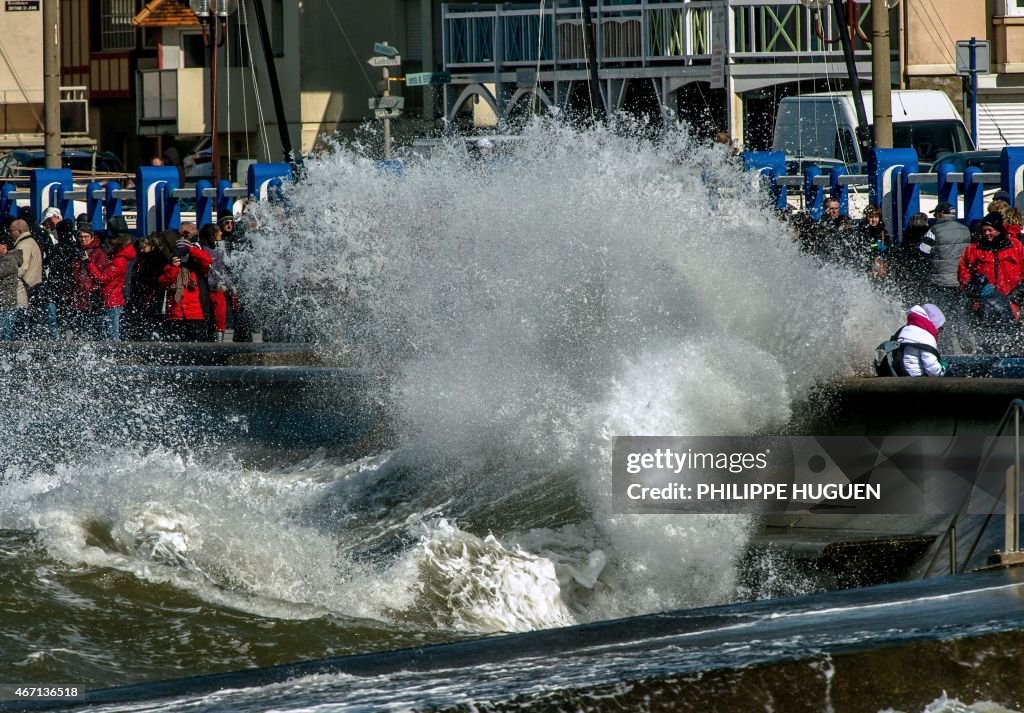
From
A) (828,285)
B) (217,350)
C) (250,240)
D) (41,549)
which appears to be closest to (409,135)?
(250,240)

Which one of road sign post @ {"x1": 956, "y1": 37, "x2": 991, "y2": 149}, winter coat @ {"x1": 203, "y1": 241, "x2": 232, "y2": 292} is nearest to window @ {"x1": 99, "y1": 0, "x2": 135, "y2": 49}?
road sign post @ {"x1": 956, "y1": 37, "x2": 991, "y2": 149}

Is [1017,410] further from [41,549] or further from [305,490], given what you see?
[305,490]

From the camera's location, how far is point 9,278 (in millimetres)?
17141

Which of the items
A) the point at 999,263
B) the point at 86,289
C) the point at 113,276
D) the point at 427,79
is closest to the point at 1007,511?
the point at 999,263

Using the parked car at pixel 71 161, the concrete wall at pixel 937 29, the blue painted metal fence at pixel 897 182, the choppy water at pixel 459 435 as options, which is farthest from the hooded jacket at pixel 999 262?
the parked car at pixel 71 161

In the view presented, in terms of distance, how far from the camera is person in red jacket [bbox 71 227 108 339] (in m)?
17.2

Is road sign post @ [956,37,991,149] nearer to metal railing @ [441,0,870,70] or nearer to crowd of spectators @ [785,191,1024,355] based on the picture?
metal railing @ [441,0,870,70]

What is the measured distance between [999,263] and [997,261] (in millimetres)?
24

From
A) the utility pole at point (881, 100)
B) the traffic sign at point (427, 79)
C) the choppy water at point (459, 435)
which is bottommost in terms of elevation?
the choppy water at point (459, 435)

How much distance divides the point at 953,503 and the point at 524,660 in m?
4.25

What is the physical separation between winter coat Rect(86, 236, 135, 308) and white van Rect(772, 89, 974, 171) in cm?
1104

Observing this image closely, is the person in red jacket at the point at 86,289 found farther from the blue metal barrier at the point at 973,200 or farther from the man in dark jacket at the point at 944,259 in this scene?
Result: the blue metal barrier at the point at 973,200

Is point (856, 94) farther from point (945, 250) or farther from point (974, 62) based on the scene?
point (945, 250)

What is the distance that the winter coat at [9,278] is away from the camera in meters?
17.1
